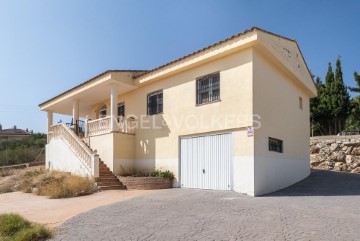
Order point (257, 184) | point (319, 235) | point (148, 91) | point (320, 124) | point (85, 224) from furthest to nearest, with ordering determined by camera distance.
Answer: point (320, 124) → point (148, 91) → point (257, 184) → point (85, 224) → point (319, 235)

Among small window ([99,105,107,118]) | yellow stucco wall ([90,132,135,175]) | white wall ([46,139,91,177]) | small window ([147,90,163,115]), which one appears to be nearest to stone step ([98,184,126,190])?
yellow stucco wall ([90,132,135,175])

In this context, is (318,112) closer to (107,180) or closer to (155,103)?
(155,103)

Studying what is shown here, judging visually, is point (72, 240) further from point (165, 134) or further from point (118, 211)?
point (165, 134)

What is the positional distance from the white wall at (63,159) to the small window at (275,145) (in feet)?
26.3

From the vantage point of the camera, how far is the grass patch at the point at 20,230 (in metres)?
6.11

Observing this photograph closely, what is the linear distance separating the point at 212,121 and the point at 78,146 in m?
7.15

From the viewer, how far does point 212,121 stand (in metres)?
12.2

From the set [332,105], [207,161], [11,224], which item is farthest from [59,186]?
[332,105]

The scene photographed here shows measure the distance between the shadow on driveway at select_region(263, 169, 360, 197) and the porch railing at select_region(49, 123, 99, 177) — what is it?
7.31 meters

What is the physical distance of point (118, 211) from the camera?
8258 mm

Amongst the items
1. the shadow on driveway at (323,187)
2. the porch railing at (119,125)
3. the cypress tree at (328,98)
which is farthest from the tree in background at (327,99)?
the porch railing at (119,125)

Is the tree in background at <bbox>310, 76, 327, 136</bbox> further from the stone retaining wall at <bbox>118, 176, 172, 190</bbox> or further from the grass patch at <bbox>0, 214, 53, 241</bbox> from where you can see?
the grass patch at <bbox>0, 214, 53, 241</bbox>

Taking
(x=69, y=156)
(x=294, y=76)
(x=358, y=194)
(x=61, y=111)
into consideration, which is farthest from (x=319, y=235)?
(x=61, y=111)

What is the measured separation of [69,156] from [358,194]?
13166 millimetres
